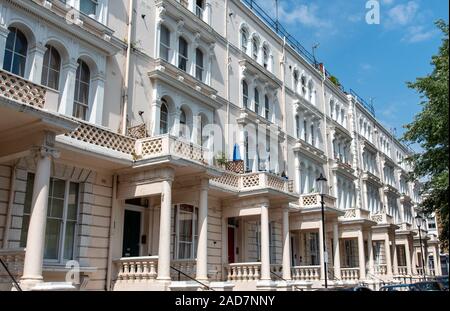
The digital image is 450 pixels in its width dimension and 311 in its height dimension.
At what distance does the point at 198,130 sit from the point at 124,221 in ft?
20.2

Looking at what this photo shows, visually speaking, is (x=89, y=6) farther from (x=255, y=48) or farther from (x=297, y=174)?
(x=297, y=174)

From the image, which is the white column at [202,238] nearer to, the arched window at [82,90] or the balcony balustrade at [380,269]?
the arched window at [82,90]

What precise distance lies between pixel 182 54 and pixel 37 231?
12377 millimetres

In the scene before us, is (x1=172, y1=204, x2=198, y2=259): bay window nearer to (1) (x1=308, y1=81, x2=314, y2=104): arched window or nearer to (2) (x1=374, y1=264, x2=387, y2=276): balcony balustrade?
(1) (x1=308, y1=81, x2=314, y2=104): arched window

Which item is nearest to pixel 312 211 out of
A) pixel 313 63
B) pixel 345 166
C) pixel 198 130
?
pixel 198 130

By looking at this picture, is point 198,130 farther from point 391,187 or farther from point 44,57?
point 391,187

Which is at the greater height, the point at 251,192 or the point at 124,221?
the point at 251,192

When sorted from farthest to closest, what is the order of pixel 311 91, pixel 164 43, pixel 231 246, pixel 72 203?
pixel 311 91, pixel 231 246, pixel 164 43, pixel 72 203

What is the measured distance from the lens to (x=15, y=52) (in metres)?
13.9

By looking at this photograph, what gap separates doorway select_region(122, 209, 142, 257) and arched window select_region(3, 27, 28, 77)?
6.15 metres

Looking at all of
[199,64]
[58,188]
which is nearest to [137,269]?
[58,188]

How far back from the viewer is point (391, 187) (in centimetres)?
4709

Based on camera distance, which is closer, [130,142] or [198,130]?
[130,142]

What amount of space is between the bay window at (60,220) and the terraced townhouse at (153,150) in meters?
0.04
